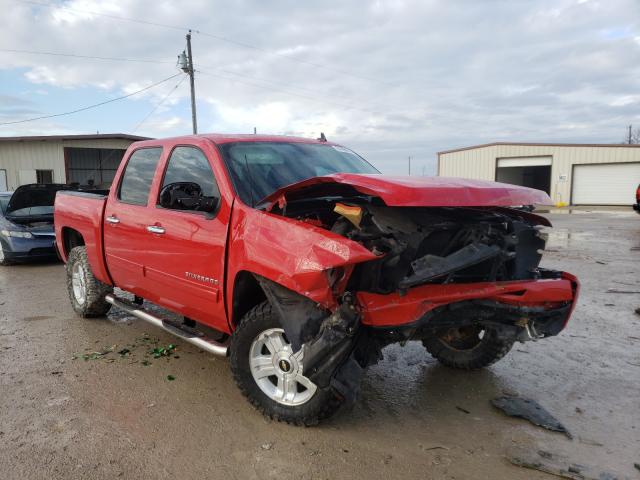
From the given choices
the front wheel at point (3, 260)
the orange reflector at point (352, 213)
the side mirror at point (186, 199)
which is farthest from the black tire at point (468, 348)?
the front wheel at point (3, 260)

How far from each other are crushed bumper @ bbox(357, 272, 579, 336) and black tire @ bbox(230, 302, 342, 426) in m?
0.64

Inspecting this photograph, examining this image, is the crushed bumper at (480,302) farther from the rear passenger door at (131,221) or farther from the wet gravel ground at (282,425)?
the rear passenger door at (131,221)

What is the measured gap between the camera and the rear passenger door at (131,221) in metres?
4.31

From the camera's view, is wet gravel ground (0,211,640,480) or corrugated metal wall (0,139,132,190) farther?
corrugated metal wall (0,139,132,190)

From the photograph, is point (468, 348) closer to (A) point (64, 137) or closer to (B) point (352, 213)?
(B) point (352, 213)

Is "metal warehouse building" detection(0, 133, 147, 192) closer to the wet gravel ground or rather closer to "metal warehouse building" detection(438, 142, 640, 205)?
the wet gravel ground

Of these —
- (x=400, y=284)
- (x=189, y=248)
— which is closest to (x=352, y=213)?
(x=400, y=284)

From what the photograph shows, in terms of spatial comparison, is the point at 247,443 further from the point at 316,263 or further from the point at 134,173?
the point at 134,173

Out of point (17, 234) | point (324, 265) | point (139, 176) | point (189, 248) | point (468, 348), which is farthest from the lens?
point (17, 234)

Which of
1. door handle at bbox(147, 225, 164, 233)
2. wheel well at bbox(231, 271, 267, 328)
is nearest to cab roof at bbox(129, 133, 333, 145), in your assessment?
door handle at bbox(147, 225, 164, 233)

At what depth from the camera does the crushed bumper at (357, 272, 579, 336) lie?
2.78m

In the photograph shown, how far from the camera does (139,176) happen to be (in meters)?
4.60

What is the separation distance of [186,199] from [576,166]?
34.3 meters

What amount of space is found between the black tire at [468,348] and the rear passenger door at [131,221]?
8.51ft
